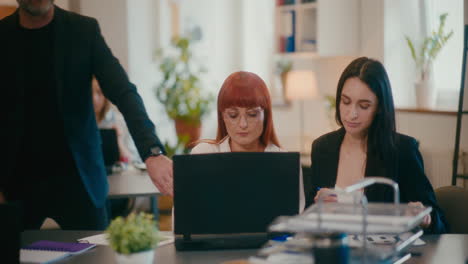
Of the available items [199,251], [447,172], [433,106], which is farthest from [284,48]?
[199,251]

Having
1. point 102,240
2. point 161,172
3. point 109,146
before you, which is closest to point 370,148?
point 161,172

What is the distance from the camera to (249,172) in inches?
75.0

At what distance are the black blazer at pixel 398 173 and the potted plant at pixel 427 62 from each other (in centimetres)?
216

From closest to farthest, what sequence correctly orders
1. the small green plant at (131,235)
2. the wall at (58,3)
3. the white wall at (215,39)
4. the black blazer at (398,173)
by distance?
the small green plant at (131,235)
the black blazer at (398,173)
the wall at (58,3)
the white wall at (215,39)

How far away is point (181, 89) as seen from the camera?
22.3 ft

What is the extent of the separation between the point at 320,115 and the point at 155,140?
441 cm

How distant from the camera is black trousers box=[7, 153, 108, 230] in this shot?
93.9 inches

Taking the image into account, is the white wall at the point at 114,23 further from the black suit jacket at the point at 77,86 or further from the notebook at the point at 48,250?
the notebook at the point at 48,250

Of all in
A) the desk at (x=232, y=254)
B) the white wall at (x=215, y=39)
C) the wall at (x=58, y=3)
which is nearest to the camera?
the desk at (x=232, y=254)

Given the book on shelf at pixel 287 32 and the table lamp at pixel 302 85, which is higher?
the book on shelf at pixel 287 32

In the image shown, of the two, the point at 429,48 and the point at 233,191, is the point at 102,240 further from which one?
the point at 429,48

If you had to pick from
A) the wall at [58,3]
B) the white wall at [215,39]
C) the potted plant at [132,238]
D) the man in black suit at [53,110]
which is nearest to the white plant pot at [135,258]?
the potted plant at [132,238]

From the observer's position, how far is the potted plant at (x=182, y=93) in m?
6.70

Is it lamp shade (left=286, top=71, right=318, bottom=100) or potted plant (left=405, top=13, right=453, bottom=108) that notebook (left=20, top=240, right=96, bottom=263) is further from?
lamp shade (left=286, top=71, right=318, bottom=100)
